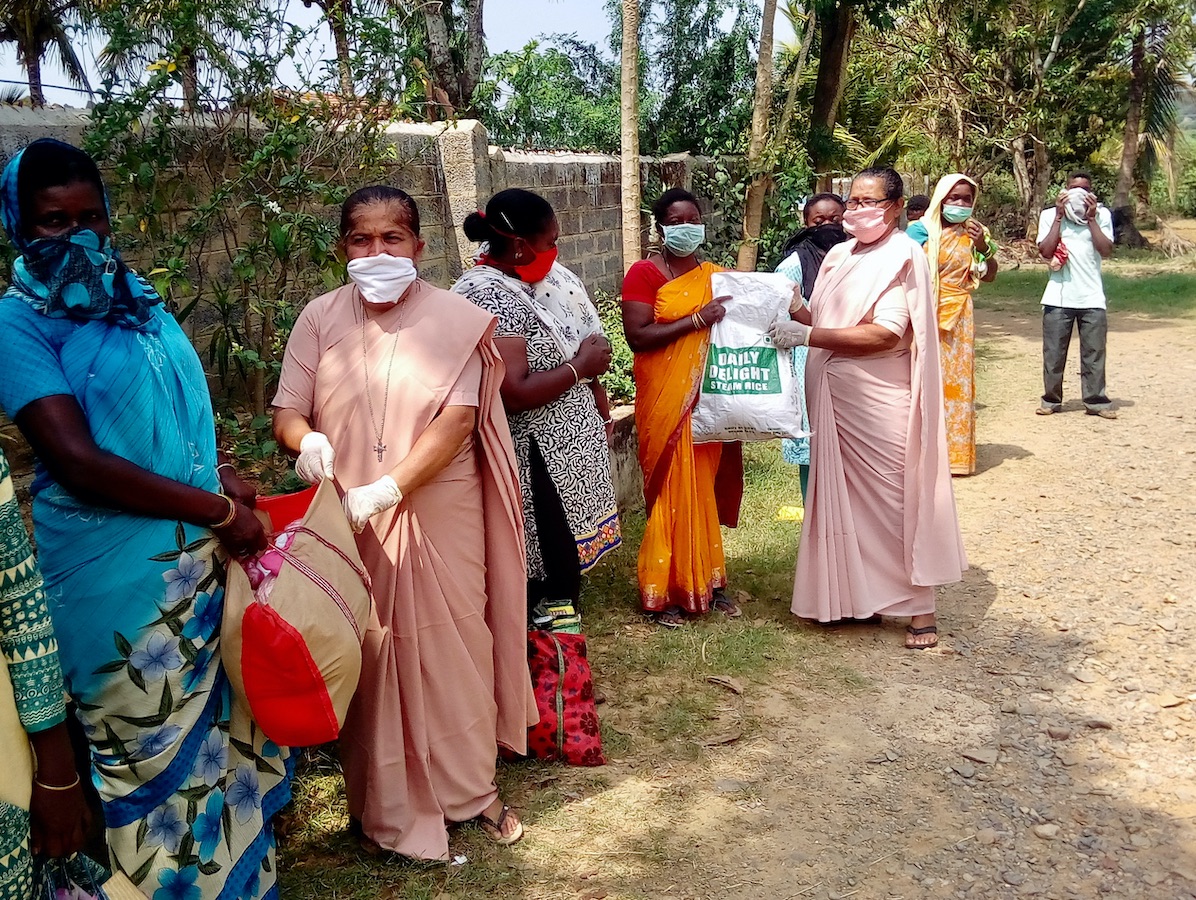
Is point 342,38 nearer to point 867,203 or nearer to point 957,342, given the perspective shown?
point 867,203

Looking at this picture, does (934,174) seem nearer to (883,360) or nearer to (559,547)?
(883,360)

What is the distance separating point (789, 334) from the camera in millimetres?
4203

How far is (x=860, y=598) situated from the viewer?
4.44 m

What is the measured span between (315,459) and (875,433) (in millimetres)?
2510

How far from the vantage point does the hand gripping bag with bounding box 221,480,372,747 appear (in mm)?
2219

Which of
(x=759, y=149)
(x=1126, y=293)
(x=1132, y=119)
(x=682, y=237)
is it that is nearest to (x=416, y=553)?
(x=682, y=237)

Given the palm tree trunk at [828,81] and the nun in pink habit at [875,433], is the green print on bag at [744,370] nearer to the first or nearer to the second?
the nun in pink habit at [875,433]

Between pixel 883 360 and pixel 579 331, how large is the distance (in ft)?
4.56

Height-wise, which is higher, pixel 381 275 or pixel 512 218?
pixel 512 218

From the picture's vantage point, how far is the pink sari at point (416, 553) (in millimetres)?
2803

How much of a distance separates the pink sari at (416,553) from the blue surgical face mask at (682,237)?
155 cm

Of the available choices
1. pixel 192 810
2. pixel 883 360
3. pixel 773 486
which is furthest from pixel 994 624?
pixel 192 810

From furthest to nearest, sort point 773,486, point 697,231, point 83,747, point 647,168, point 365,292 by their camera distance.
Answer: point 647,168, point 773,486, point 697,231, point 365,292, point 83,747

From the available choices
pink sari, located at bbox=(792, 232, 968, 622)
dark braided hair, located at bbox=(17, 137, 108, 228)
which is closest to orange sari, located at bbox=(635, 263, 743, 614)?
pink sari, located at bbox=(792, 232, 968, 622)
